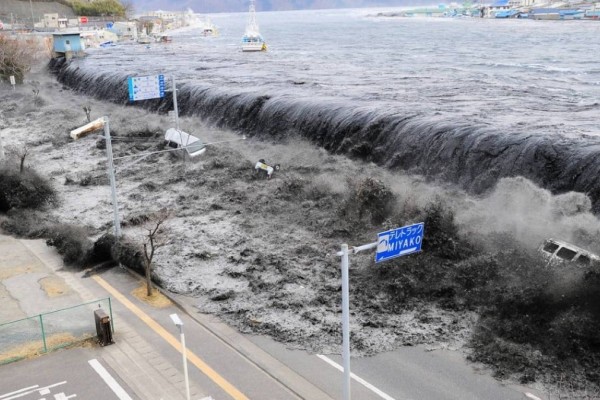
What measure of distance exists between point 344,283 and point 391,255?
4.01 ft

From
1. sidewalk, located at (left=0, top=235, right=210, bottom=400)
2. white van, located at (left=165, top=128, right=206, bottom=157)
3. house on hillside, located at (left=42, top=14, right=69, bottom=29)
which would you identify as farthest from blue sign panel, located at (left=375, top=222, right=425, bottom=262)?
house on hillside, located at (left=42, top=14, right=69, bottom=29)

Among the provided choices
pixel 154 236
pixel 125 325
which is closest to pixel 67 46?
pixel 154 236

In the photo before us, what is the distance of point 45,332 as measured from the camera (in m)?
19.0

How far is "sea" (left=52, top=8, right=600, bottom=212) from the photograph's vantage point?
31828mm

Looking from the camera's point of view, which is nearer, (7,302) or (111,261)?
(7,302)

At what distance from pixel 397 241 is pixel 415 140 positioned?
2473 centimetres

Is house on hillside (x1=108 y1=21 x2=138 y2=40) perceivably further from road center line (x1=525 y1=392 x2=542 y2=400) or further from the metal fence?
road center line (x1=525 y1=392 x2=542 y2=400)

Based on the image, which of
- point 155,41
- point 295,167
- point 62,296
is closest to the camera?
point 62,296

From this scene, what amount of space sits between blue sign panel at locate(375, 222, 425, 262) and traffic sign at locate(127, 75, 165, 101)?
84.0 feet

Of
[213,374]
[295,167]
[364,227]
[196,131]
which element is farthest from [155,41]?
[213,374]

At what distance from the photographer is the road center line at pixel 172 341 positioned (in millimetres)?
16938

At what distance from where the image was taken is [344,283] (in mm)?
13094

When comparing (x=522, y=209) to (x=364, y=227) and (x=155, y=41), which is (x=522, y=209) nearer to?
(x=364, y=227)

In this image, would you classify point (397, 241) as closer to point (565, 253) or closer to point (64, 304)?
point (565, 253)
